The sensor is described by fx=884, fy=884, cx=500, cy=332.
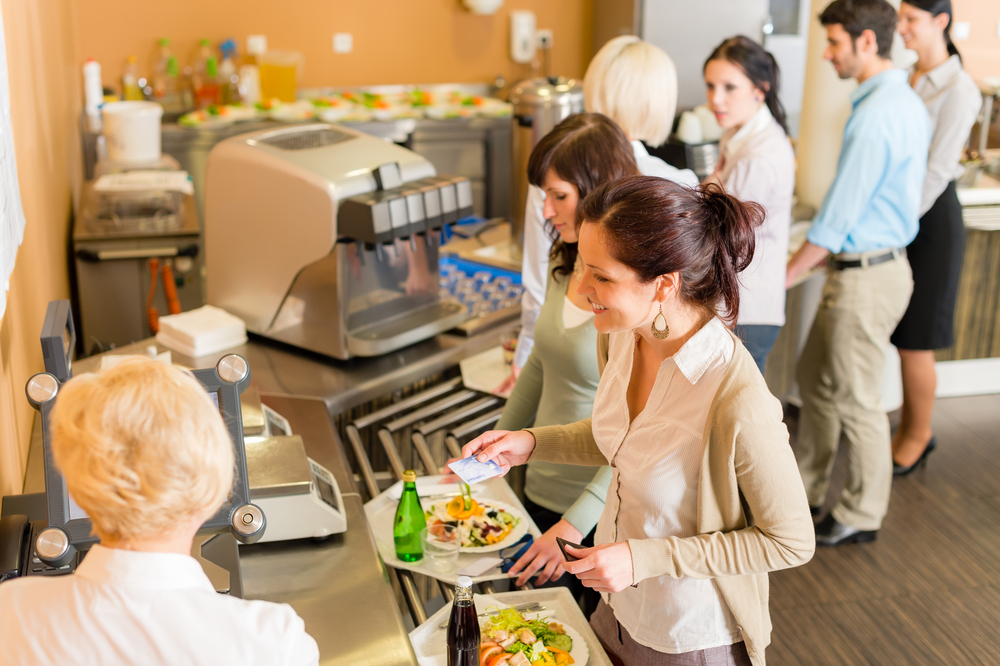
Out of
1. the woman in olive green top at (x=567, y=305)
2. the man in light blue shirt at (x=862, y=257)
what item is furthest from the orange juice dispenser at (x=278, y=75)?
the woman in olive green top at (x=567, y=305)

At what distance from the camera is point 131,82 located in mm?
5098

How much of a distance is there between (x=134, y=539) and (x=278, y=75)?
4.86m

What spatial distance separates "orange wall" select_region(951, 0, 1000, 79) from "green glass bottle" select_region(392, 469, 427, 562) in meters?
5.38

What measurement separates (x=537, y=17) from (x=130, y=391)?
19.5 feet

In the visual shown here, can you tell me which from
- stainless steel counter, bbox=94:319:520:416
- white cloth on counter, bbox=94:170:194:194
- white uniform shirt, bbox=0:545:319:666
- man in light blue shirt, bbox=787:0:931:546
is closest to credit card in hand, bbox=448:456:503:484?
white uniform shirt, bbox=0:545:319:666

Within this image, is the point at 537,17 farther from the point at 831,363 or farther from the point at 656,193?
the point at 656,193

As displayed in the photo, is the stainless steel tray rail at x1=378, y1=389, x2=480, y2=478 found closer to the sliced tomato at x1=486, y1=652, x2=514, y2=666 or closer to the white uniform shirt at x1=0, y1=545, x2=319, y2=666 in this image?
the sliced tomato at x1=486, y1=652, x2=514, y2=666

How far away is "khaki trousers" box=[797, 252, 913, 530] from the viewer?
3.06 metres

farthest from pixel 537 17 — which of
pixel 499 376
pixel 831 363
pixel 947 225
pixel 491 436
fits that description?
pixel 491 436

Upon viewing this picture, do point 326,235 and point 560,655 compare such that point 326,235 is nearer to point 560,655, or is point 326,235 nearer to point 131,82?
point 560,655

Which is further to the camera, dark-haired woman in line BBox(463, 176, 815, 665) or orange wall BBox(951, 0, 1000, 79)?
→ orange wall BBox(951, 0, 1000, 79)

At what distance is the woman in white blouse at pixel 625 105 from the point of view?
2.51m

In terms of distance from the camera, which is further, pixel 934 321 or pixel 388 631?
pixel 934 321

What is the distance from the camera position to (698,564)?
1.29 m
